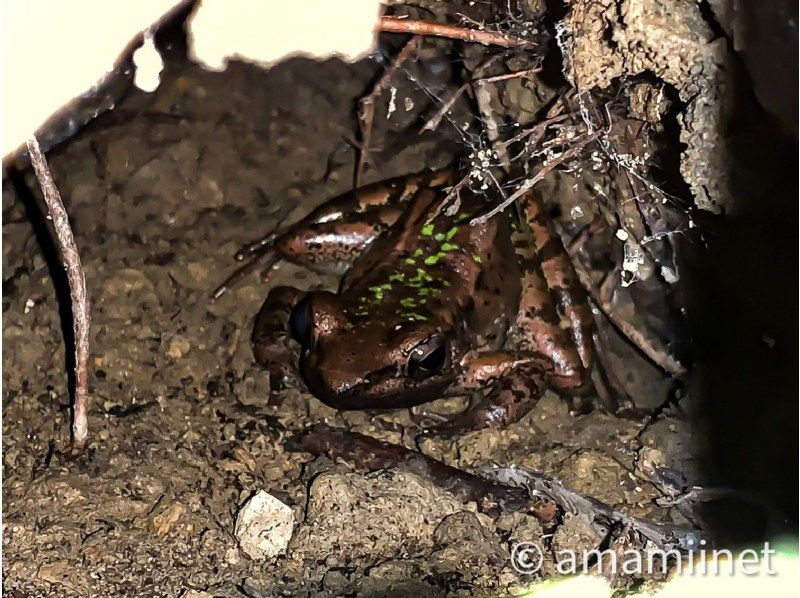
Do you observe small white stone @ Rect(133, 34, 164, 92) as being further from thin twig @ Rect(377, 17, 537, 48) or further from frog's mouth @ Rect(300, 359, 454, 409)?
frog's mouth @ Rect(300, 359, 454, 409)

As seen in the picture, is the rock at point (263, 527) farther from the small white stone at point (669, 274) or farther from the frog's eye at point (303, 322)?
the small white stone at point (669, 274)

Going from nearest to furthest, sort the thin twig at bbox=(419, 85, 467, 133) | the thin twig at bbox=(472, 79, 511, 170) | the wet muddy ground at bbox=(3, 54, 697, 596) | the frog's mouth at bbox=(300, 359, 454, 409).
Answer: the wet muddy ground at bbox=(3, 54, 697, 596) < the frog's mouth at bbox=(300, 359, 454, 409) < the thin twig at bbox=(472, 79, 511, 170) < the thin twig at bbox=(419, 85, 467, 133)

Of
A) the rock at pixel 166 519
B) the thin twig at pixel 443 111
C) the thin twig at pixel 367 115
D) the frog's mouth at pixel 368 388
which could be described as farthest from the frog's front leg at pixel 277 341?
the thin twig at pixel 443 111

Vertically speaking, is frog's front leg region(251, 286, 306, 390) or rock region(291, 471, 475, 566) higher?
frog's front leg region(251, 286, 306, 390)

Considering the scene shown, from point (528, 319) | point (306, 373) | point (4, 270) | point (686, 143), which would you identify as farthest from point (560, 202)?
point (4, 270)

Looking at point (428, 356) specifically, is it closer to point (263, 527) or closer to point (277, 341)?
point (277, 341)

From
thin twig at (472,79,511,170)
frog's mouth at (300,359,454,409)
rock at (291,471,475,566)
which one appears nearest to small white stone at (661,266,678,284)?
thin twig at (472,79,511,170)

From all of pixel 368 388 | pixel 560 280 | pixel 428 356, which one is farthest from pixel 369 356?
pixel 560 280

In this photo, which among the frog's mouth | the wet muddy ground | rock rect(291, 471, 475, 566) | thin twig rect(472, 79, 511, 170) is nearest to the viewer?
the wet muddy ground
